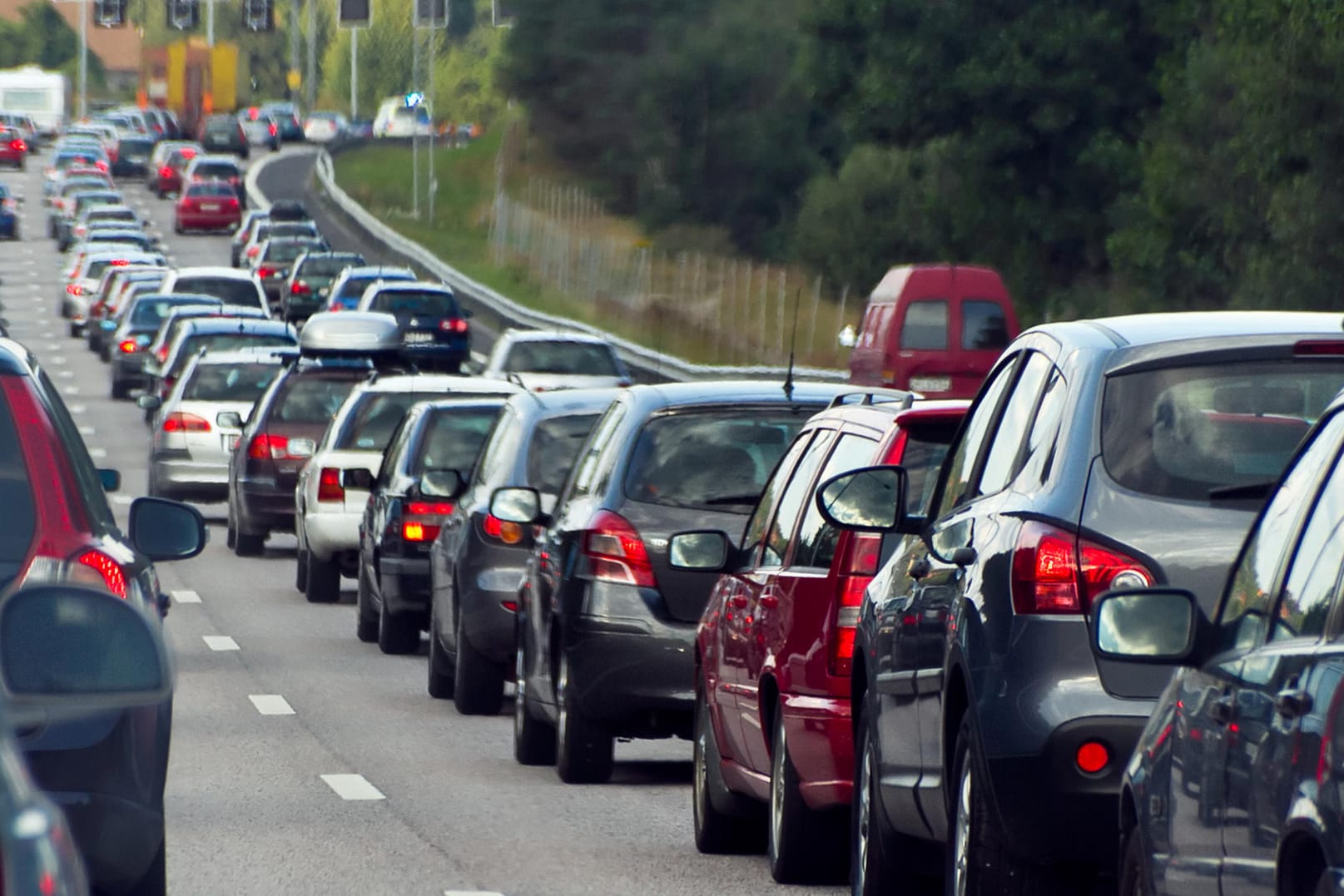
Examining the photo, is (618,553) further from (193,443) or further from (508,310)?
(508,310)

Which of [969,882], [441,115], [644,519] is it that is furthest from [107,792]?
[441,115]

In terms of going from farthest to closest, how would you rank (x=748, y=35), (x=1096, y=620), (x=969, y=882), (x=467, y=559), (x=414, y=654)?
1. (x=748, y=35)
2. (x=414, y=654)
3. (x=467, y=559)
4. (x=969, y=882)
5. (x=1096, y=620)

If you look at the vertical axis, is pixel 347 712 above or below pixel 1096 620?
below

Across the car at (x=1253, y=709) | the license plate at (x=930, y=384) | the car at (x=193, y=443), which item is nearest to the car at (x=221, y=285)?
the license plate at (x=930, y=384)

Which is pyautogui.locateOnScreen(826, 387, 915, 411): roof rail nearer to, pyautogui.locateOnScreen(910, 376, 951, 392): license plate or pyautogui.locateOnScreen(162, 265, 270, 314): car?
pyautogui.locateOnScreen(910, 376, 951, 392): license plate

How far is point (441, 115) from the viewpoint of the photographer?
142 metres

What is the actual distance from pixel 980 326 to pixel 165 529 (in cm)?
2534

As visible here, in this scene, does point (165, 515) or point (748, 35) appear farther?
point (748, 35)

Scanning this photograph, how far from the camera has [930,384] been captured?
107 ft

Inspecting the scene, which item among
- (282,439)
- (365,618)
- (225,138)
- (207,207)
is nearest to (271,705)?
(365,618)

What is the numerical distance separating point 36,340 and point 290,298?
7867 millimetres

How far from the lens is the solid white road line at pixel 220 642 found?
18.9 m

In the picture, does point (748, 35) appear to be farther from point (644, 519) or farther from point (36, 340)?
point (644, 519)

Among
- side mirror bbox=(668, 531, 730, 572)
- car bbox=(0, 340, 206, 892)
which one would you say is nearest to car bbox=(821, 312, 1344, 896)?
car bbox=(0, 340, 206, 892)
